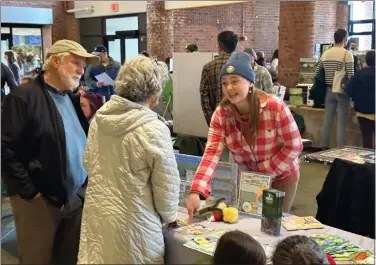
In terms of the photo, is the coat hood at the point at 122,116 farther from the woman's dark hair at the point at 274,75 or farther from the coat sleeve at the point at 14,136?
the woman's dark hair at the point at 274,75

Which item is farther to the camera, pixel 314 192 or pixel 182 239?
pixel 314 192

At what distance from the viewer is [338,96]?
7.39 feet

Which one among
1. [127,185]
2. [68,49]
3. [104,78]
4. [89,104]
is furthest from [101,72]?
[127,185]

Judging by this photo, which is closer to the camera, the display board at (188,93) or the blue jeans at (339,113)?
the blue jeans at (339,113)

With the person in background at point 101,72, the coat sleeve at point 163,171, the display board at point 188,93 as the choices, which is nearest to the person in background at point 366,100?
the coat sleeve at point 163,171

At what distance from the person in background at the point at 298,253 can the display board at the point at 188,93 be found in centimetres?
358

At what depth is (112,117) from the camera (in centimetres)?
124

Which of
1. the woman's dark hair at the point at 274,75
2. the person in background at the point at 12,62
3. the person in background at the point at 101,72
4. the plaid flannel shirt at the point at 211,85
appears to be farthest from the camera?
the woman's dark hair at the point at 274,75

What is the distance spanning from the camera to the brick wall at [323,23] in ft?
19.5

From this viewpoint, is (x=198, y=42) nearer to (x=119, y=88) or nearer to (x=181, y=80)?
(x=181, y=80)

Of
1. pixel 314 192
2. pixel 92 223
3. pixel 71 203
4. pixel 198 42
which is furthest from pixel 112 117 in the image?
pixel 198 42

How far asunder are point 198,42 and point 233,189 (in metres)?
5.43

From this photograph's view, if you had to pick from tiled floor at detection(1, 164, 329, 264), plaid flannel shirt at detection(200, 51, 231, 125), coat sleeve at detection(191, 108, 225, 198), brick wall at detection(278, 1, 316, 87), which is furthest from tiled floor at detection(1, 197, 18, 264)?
brick wall at detection(278, 1, 316, 87)

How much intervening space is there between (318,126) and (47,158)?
2.76 m
